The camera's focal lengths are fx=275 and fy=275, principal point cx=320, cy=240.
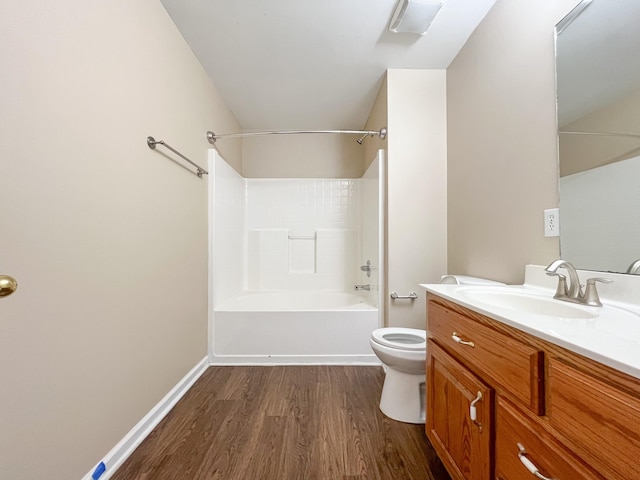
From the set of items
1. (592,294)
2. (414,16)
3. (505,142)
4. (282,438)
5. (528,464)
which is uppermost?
(414,16)

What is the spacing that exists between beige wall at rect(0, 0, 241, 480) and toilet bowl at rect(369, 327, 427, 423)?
128 cm

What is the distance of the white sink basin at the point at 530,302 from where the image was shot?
34.6 inches

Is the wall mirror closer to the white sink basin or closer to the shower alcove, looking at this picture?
the white sink basin

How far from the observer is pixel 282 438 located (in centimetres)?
139

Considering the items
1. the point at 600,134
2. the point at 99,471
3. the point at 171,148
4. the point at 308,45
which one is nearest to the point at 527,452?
the point at 600,134

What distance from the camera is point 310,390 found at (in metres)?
1.84

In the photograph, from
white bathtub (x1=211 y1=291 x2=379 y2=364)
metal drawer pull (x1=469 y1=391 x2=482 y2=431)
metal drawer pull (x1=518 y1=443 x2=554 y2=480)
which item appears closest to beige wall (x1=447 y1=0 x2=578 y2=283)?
metal drawer pull (x1=469 y1=391 x2=482 y2=431)

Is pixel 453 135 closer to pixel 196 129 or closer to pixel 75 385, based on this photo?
pixel 196 129

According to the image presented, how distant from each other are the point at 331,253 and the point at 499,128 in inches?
81.4

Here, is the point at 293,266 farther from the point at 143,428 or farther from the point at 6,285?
the point at 6,285

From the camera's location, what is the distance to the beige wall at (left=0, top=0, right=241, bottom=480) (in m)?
0.80

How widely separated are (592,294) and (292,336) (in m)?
1.87

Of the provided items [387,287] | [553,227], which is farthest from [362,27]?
[387,287]

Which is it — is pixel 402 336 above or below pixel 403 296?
below
